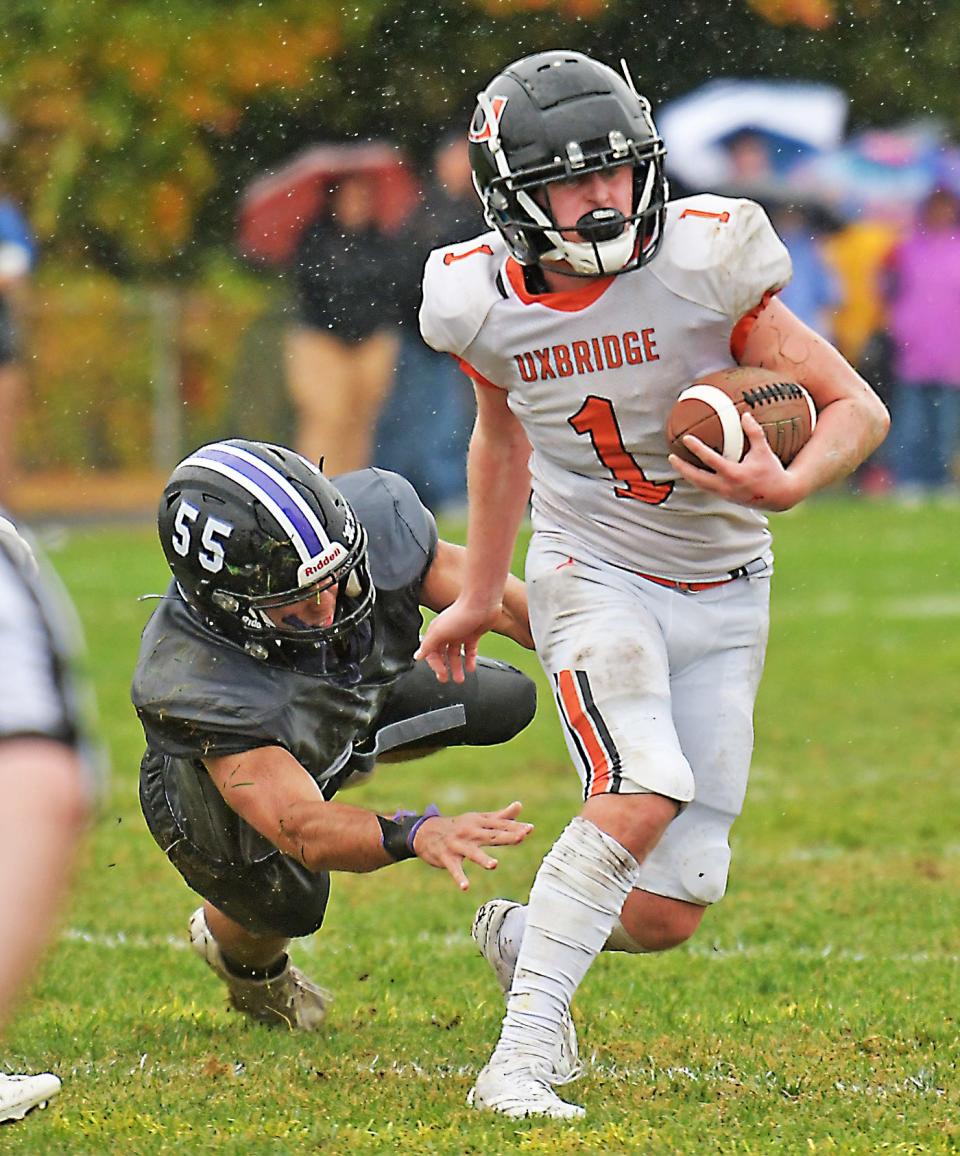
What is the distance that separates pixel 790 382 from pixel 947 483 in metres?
12.4

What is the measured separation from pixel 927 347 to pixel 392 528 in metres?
11.8

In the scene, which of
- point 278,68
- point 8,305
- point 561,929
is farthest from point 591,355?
point 278,68

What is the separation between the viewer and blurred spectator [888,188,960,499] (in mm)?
15383

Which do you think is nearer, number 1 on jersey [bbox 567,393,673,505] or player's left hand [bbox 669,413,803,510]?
player's left hand [bbox 669,413,803,510]

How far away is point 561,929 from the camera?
12.0 ft

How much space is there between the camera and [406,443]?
15.1 meters

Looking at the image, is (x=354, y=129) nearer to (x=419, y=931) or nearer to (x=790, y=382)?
(x=419, y=931)

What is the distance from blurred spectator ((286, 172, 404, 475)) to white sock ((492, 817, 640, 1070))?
9.73m

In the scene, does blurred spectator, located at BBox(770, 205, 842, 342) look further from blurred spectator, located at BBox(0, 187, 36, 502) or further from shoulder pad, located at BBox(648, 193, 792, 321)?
shoulder pad, located at BBox(648, 193, 792, 321)

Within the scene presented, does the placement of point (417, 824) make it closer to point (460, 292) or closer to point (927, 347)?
point (460, 292)

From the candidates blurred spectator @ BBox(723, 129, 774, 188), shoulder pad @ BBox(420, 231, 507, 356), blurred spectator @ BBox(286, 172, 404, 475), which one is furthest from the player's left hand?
blurred spectator @ BBox(723, 129, 774, 188)

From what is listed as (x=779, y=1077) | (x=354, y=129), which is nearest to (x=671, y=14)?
(x=354, y=129)

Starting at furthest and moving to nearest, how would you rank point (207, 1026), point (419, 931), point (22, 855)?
point (419, 931), point (207, 1026), point (22, 855)

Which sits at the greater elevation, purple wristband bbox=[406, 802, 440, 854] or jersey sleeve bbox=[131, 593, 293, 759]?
jersey sleeve bbox=[131, 593, 293, 759]
